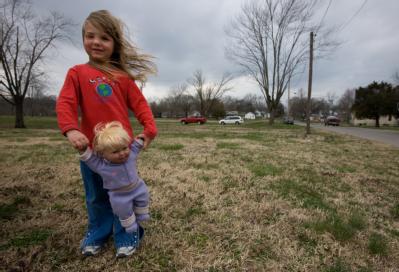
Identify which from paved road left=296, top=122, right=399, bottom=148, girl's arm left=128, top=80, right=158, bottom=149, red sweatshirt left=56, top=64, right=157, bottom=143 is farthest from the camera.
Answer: paved road left=296, top=122, right=399, bottom=148

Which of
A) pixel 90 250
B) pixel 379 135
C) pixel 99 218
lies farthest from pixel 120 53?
pixel 379 135

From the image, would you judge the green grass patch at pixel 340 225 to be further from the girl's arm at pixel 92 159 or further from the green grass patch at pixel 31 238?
the green grass patch at pixel 31 238

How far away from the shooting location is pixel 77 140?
1388mm

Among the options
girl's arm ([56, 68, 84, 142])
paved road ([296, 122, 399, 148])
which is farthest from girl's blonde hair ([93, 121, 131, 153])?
paved road ([296, 122, 399, 148])

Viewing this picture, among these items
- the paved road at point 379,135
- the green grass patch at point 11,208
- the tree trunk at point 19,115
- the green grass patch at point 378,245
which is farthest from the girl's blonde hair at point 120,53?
the tree trunk at point 19,115

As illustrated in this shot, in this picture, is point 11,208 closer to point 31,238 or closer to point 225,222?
point 31,238

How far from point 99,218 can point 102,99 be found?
3.11ft

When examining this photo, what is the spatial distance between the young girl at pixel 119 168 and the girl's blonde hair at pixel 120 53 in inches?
19.2

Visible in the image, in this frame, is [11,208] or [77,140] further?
[11,208]

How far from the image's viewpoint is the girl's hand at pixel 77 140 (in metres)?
1.38

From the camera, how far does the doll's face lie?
4.81 feet

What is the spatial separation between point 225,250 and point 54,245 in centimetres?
140

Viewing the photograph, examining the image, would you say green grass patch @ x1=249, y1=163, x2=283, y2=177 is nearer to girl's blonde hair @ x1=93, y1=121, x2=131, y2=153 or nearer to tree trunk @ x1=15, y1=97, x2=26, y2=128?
girl's blonde hair @ x1=93, y1=121, x2=131, y2=153

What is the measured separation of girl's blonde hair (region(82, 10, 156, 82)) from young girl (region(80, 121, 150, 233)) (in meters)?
0.49
